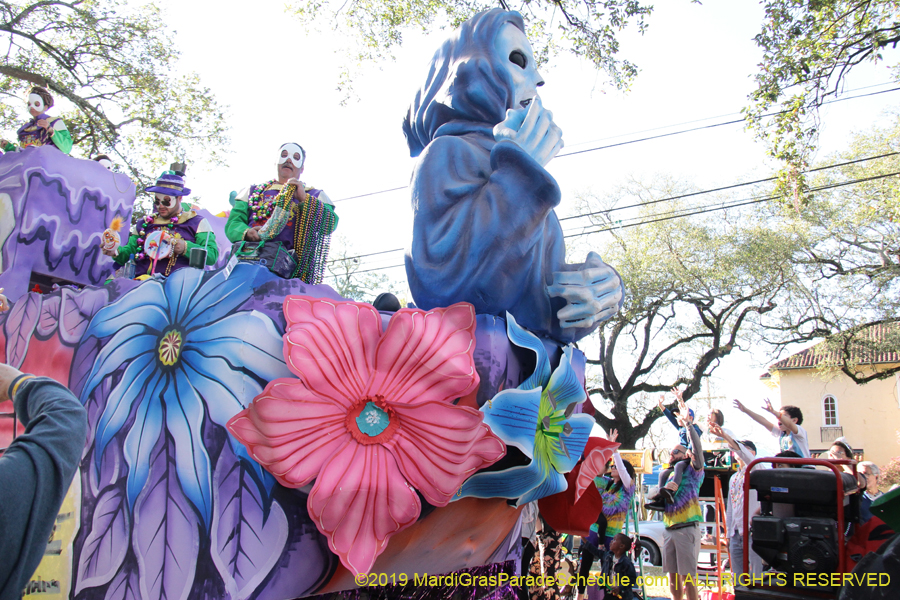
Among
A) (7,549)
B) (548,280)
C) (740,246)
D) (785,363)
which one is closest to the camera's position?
(7,549)

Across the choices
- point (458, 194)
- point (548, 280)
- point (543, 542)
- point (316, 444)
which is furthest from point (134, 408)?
point (543, 542)

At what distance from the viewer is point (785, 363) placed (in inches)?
980

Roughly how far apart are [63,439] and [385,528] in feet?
3.76

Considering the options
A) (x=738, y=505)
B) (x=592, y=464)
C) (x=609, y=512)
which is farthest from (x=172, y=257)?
(x=609, y=512)

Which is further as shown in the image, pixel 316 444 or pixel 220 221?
pixel 220 221

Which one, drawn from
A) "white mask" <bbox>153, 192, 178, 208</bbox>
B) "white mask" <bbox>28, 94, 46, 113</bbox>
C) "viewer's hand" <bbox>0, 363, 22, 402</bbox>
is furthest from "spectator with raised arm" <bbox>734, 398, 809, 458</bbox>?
"white mask" <bbox>28, 94, 46, 113</bbox>

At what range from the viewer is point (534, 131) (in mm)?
2842

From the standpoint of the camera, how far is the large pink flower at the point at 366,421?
2.17 meters

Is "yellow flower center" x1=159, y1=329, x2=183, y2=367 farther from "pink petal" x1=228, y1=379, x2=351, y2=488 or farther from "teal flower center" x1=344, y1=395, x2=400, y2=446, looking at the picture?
"teal flower center" x1=344, y1=395, x2=400, y2=446

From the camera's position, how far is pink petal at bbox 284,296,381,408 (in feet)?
7.34

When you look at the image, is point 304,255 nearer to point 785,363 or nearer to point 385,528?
point 385,528

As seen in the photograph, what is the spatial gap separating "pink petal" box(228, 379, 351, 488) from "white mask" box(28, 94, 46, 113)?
3.01m

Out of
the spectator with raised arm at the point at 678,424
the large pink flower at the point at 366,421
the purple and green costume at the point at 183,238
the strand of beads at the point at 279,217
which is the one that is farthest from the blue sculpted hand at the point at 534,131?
the spectator with raised arm at the point at 678,424

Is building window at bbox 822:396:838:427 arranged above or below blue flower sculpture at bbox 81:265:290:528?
above
